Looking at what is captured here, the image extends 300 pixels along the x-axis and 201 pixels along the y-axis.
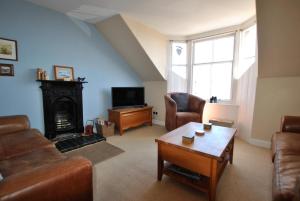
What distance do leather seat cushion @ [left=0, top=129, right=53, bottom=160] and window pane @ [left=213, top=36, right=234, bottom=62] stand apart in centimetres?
384

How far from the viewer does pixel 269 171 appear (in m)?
2.05

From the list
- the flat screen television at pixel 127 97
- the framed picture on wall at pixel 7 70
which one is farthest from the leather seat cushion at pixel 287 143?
the framed picture on wall at pixel 7 70

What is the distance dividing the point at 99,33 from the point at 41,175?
3.42 metres

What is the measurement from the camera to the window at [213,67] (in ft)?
11.8

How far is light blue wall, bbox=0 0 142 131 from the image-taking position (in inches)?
95.6

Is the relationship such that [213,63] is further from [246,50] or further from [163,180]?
[163,180]

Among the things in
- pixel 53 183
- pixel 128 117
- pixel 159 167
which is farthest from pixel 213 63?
pixel 53 183

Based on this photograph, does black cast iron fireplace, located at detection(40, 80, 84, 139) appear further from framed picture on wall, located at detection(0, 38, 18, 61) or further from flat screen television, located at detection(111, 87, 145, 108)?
flat screen television, located at detection(111, 87, 145, 108)

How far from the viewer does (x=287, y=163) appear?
1.33 meters

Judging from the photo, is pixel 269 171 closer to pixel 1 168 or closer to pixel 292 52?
pixel 292 52

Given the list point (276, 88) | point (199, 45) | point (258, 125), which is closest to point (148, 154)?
point (258, 125)

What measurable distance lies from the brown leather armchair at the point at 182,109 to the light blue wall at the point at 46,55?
1559mm

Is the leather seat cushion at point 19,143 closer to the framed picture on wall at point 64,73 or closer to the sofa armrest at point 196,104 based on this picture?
the framed picture on wall at point 64,73

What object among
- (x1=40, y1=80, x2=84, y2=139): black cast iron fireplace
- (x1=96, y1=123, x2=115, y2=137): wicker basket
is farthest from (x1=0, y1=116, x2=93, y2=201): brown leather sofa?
(x1=96, y1=123, x2=115, y2=137): wicker basket
